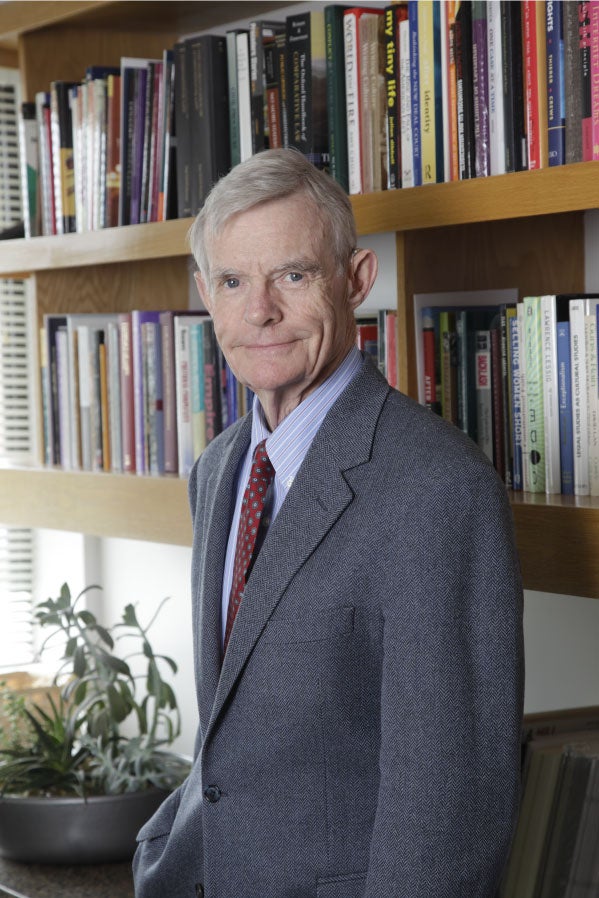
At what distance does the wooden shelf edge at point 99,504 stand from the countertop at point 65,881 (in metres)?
0.59


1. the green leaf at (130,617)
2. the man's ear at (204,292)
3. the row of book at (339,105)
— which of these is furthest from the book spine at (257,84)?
the green leaf at (130,617)

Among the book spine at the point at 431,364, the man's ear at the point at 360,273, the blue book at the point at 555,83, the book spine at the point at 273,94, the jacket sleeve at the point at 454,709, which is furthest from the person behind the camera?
the book spine at the point at 273,94

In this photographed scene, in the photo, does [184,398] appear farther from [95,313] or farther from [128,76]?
[128,76]

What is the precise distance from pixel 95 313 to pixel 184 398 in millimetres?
445

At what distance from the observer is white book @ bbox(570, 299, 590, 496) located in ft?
5.01

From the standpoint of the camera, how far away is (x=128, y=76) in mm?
2162

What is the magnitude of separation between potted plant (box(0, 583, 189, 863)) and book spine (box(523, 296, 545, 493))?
0.89 metres

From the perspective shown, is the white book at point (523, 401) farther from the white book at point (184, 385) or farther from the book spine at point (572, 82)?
the white book at point (184, 385)

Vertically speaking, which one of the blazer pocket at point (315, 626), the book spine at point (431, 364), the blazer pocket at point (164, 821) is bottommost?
the blazer pocket at point (164, 821)

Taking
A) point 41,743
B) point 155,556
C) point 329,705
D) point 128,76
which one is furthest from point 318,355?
point 155,556

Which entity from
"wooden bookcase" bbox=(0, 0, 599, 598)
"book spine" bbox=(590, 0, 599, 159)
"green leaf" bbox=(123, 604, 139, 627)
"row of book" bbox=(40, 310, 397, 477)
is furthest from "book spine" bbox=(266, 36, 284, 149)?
"green leaf" bbox=(123, 604, 139, 627)

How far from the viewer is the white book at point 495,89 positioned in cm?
157

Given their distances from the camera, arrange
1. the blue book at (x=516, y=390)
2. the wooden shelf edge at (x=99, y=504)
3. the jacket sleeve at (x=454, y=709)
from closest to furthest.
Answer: the jacket sleeve at (x=454, y=709)
the blue book at (x=516, y=390)
the wooden shelf edge at (x=99, y=504)

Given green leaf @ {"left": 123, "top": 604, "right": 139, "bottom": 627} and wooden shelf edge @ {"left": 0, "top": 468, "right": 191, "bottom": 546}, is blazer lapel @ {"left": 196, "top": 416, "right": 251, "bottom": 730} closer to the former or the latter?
wooden shelf edge @ {"left": 0, "top": 468, "right": 191, "bottom": 546}
